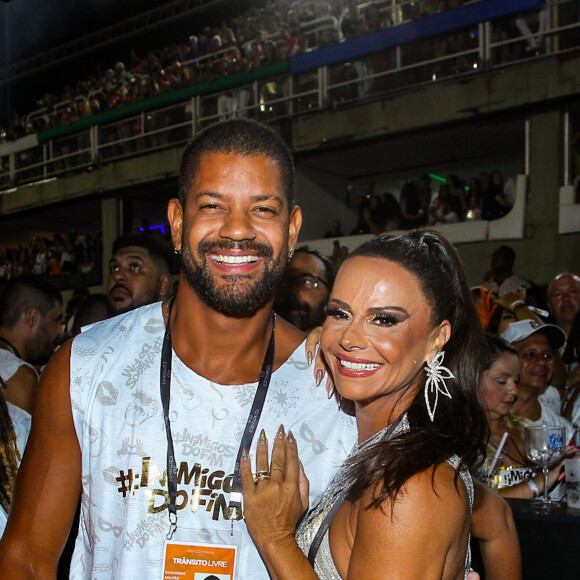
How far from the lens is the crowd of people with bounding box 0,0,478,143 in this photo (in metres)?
11.5

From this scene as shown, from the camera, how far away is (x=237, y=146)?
196 cm

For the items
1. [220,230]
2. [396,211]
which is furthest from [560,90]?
[220,230]

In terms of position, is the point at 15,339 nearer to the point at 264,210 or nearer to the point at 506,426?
the point at 506,426

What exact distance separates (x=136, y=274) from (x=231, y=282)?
9.46 ft

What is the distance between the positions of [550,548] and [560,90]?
8.09 metres

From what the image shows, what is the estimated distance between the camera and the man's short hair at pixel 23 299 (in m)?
4.80

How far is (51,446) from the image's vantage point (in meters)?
1.83

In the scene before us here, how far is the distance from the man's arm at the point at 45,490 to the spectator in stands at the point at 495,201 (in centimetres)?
918

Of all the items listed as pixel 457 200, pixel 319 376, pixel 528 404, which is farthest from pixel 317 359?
pixel 457 200

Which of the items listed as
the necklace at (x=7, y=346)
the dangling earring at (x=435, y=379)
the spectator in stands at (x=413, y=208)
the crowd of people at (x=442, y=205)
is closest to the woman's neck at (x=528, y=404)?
the dangling earring at (x=435, y=379)

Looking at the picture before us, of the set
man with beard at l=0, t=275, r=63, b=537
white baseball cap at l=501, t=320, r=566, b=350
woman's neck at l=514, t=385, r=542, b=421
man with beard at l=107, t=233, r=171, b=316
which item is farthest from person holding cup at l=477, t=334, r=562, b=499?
man with beard at l=0, t=275, r=63, b=537

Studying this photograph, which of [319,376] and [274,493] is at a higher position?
[319,376]

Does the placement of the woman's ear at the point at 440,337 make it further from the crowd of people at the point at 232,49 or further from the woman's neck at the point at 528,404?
the crowd of people at the point at 232,49

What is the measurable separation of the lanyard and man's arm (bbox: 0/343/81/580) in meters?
0.25
